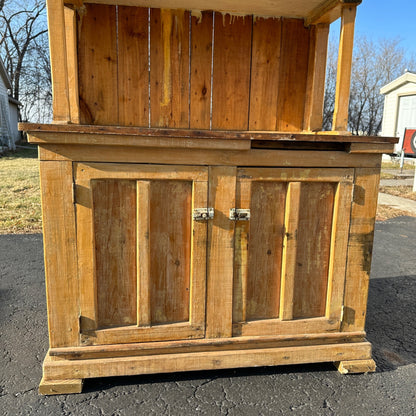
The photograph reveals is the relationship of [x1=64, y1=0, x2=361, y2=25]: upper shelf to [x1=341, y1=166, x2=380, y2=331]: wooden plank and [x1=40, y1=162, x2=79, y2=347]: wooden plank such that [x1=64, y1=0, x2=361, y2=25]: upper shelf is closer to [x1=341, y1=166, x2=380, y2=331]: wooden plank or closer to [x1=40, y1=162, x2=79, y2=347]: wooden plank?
[x1=341, y1=166, x2=380, y2=331]: wooden plank

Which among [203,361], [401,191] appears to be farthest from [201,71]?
[401,191]

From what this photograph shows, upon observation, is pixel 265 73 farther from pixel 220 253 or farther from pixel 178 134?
pixel 220 253

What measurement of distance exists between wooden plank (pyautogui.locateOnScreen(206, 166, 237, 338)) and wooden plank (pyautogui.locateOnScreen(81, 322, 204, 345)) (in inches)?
4.1

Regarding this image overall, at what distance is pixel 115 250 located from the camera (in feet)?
6.44

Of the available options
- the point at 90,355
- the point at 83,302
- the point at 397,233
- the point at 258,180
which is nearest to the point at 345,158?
the point at 258,180

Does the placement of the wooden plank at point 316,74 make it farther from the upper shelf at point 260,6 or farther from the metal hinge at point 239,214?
the metal hinge at point 239,214

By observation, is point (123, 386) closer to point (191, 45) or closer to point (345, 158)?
point (345, 158)

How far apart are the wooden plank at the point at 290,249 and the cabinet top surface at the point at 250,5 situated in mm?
1167

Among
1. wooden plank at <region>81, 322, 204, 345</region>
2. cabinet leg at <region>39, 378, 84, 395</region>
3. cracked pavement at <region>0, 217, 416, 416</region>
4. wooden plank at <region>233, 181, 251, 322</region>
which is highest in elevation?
wooden plank at <region>233, 181, 251, 322</region>

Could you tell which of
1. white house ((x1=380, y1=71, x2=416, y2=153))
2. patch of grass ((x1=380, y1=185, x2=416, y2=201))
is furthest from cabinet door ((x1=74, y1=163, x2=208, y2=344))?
white house ((x1=380, y1=71, x2=416, y2=153))

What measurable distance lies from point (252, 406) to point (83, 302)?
3.27ft

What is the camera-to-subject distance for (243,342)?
6.78 ft

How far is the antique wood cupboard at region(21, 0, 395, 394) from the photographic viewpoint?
6.14 feet

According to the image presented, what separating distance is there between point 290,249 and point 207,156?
687 mm
